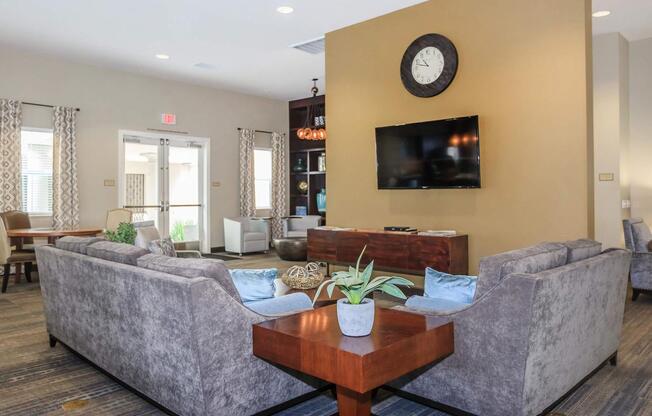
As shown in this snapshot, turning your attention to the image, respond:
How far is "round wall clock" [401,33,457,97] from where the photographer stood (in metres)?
5.18

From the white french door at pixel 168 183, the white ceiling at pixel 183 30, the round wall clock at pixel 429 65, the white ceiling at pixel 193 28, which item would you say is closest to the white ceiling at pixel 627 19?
the white ceiling at pixel 193 28

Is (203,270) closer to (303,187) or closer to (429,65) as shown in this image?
(429,65)

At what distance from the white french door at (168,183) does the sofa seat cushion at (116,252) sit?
5.19 m

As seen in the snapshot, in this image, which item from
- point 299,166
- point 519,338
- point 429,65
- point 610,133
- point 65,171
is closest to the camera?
point 519,338

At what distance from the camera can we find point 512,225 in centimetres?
480

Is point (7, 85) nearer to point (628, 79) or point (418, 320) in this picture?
point (418, 320)

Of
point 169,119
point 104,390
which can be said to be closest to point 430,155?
point 104,390

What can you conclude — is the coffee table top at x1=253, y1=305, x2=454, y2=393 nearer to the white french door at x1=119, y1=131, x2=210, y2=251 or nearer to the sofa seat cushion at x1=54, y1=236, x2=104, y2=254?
the sofa seat cushion at x1=54, y1=236, x2=104, y2=254

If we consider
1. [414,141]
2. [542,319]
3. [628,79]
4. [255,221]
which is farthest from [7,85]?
[628,79]

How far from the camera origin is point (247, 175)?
32.0 ft

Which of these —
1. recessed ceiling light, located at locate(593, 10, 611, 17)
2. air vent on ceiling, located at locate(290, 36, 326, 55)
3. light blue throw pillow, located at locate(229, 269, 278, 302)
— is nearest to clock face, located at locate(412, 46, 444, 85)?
air vent on ceiling, located at locate(290, 36, 326, 55)

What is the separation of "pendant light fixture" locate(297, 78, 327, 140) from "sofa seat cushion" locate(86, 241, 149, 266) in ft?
15.2

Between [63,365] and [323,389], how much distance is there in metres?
1.88

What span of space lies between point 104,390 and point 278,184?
7.65 meters
